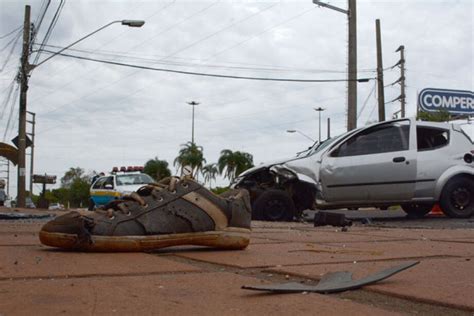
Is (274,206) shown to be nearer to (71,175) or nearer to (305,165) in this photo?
(305,165)

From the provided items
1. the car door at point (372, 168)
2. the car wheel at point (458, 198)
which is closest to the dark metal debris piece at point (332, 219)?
the car door at point (372, 168)

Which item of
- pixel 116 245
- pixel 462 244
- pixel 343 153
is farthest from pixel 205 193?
pixel 343 153

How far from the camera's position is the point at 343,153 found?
8.91m

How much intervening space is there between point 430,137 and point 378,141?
1.00 metres

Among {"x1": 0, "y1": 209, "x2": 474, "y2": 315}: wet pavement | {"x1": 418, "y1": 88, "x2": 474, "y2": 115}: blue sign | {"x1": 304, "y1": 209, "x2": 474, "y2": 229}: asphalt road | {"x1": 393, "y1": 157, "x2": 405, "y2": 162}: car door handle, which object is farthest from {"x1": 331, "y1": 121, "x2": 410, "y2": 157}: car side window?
{"x1": 418, "y1": 88, "x2": 474, "y2": 115}: blue sign

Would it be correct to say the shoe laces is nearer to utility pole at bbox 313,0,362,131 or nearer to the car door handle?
the car door handle

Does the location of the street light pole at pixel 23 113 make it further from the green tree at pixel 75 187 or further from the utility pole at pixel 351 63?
the green tree at pixel 75 187

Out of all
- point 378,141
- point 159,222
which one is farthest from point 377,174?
point 159,222

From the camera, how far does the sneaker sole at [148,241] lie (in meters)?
2.90

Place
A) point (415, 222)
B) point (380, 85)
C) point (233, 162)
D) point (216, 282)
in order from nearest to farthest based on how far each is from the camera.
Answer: point (216, 282), point (415, 222), point (380, 85), point (233, 162)

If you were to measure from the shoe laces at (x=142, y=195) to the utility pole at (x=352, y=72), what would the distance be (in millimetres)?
17471

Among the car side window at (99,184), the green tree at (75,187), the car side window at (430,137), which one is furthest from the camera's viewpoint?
the green tree at (75,187)

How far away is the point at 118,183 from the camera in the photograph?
62.7 feet

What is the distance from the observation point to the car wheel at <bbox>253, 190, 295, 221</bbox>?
867 cm
